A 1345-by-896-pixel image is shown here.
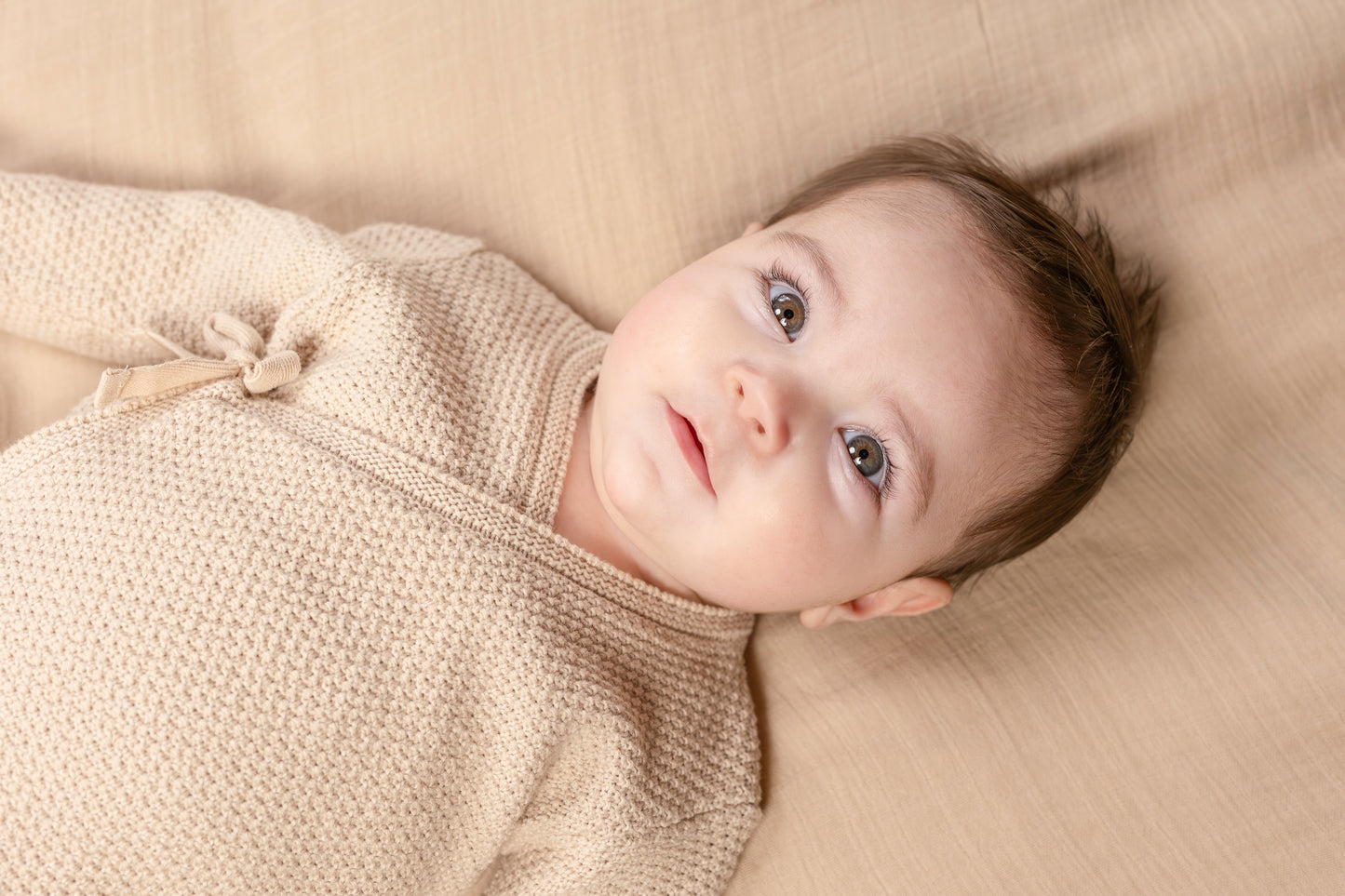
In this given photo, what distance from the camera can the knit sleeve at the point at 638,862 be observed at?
139cm

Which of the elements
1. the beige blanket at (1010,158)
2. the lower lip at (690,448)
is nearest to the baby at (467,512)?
the lower lip at (690,448)

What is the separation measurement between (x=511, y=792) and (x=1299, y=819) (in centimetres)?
109

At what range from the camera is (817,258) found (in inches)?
51.8

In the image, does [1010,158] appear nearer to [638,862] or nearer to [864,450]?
[864,450]

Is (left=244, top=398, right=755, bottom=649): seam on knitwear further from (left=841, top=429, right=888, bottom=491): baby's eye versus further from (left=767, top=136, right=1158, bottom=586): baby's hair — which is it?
(left=767, top=136, right=1158, bottom=586): baby's hair

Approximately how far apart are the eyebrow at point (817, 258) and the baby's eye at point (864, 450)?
6.3 inches

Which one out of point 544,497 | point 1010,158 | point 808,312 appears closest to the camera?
point 808,312

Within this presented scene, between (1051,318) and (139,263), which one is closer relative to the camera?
(1051,318)

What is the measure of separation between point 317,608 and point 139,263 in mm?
657

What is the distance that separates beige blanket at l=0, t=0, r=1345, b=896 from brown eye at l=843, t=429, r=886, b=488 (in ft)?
1.51

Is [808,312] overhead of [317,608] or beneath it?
overhead

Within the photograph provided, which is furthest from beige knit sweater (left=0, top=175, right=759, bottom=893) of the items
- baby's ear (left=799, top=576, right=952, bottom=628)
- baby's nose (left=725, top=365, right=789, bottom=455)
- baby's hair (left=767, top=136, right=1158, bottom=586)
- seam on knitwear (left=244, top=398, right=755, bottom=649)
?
baby's hair (left=767, top=136, right=1158, bottom=586)

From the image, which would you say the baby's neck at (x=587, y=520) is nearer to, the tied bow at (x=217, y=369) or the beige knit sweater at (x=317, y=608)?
the beige knit sweater at (x=317, y=608)

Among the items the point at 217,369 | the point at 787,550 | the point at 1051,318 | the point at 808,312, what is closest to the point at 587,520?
the point at 787,550
